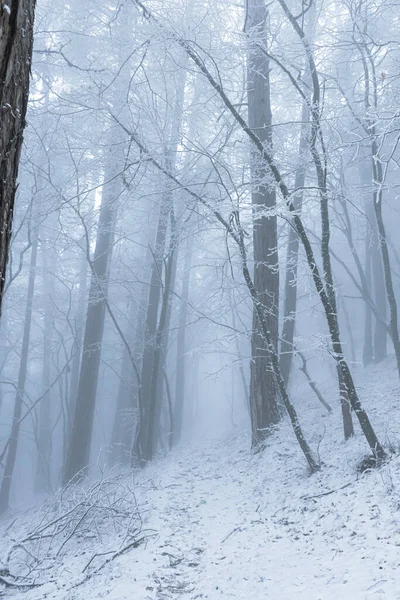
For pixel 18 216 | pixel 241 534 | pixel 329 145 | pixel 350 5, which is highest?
pixel 350 5

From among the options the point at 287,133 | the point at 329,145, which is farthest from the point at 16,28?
the point at 287,133

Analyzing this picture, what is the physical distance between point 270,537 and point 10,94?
5.11m

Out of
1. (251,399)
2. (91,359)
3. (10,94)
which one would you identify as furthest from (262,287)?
(10,94)

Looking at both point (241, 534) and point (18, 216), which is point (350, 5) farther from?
point (18, 216)

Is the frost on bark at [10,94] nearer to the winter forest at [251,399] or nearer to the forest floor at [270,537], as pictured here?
the winter forest at [251,399]

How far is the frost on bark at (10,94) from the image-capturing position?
1035mm

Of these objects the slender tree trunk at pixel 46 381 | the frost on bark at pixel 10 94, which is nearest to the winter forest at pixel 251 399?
the frost on bark at pixel 10 94

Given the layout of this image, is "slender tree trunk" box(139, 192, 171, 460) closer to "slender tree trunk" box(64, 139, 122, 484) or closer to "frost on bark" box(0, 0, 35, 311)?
"slender tree trunk" box(64, 139, 122, 484)

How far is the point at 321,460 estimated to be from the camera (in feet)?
21.8

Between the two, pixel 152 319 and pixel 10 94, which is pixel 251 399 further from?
pixel 10 94

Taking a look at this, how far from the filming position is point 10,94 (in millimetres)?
1068

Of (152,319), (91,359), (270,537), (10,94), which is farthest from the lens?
Result: (152,319)

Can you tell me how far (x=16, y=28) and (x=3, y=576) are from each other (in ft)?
18.5

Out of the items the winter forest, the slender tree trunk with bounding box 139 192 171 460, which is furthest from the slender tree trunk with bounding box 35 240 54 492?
the winter forest
